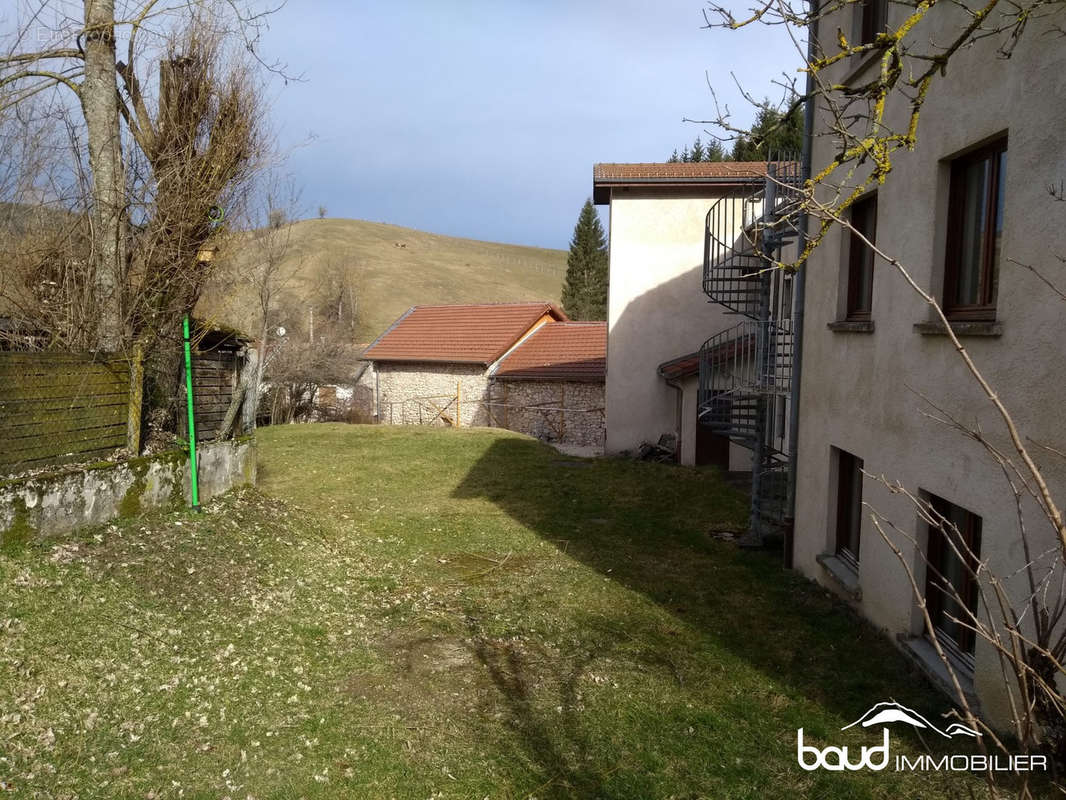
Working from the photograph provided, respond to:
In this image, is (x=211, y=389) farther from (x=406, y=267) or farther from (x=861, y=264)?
(x=406, y=267)

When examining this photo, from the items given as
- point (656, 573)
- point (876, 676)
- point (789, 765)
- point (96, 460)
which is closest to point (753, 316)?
point (656, 573)

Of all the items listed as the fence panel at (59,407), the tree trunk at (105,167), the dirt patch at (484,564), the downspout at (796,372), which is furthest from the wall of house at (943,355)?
the tree trunk at (105,167)

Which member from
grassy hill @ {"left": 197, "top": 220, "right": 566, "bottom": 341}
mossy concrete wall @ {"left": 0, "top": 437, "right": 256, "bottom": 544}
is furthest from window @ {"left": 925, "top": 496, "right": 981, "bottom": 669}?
grassy hill @ {"left": 197, "top": 220, "right": 566, "bottom": 341}

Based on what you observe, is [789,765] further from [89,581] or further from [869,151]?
[89,581]

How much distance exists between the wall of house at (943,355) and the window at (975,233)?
0.28ft

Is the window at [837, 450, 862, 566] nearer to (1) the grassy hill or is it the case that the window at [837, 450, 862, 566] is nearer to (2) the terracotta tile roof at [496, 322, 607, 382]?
(2) the terracotta tile roof at [496, 322, 607, 382]

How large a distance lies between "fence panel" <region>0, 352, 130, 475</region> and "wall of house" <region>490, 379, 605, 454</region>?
1571 centimetres

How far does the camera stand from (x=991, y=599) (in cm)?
465

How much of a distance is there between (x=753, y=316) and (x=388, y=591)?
21.7 ft

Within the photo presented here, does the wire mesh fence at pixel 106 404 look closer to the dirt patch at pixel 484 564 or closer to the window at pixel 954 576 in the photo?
the dirt patch at pixel 484 564

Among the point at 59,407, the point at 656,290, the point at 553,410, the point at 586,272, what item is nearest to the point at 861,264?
the point at 59,407

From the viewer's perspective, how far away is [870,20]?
24.2 ft

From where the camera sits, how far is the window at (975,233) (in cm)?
506

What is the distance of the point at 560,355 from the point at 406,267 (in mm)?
56321
